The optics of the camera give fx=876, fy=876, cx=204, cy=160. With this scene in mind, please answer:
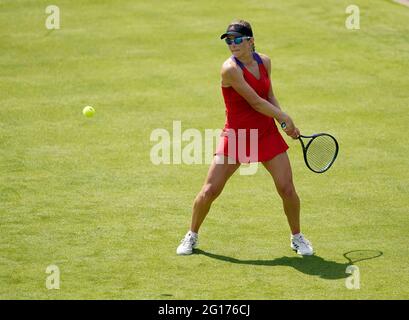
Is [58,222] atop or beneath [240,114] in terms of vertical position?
beneath

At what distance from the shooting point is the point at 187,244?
374 inches

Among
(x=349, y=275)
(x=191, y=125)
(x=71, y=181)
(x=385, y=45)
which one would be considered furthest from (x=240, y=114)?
(x=385, y=45)

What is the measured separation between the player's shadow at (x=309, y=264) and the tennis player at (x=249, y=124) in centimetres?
15

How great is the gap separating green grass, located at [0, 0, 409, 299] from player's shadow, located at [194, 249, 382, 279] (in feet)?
0.07

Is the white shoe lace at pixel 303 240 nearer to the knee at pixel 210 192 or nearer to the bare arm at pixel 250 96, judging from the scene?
the knee at pixel 210 192

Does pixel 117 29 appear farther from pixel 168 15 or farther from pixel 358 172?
pixel 358 172

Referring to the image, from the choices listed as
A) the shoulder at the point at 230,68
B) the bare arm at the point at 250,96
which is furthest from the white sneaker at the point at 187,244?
the shoulder at the point at 230,68

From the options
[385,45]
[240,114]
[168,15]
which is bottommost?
[240,114]

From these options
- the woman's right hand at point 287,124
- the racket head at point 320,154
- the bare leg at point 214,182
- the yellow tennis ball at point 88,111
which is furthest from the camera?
the yellow tennis ball at point 88,111

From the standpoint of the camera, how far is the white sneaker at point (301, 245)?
9445 mm

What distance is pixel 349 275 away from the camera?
8867 millimetres

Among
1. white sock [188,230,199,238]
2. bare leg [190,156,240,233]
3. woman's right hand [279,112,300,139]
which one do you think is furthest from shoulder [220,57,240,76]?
white sock [188,230,199,238]
